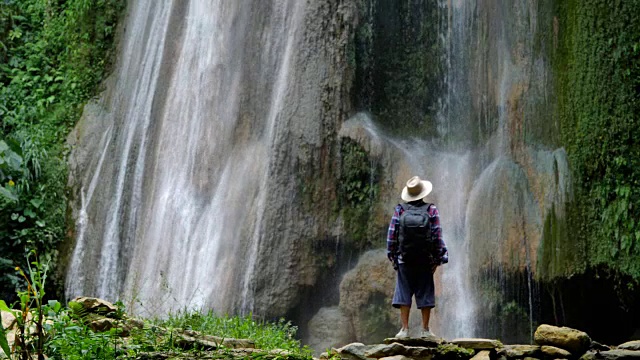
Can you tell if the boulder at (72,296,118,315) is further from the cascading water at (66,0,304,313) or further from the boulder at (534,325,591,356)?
the cascading water at (66,0,304,313)

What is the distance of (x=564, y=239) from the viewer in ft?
40.0

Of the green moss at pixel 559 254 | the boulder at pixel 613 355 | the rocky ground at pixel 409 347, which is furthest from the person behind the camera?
the green moss at pixel 559 254

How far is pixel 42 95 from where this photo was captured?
1822 cm

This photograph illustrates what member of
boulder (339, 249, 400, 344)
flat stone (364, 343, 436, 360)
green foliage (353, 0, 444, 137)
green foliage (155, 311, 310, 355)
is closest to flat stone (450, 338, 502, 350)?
flat stone (364, 343, 436, 360)

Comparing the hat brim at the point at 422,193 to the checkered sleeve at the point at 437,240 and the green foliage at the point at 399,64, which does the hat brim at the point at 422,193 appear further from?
the green foliage at the point at 399,64

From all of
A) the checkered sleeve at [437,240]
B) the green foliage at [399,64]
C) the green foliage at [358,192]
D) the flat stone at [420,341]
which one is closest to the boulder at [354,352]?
the flat stone at [420,341]

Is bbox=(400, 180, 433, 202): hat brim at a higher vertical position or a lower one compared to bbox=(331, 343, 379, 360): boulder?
higher

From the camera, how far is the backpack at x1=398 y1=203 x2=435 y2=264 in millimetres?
8695

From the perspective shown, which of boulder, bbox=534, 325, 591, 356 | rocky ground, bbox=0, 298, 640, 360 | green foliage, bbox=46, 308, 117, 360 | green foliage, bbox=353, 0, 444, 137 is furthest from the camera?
green foliage, bbox=353, 0, 444, 137

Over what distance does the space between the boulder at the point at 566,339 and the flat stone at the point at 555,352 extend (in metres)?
0.08

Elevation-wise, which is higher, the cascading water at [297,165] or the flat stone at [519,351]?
the cascading water at [297,165]

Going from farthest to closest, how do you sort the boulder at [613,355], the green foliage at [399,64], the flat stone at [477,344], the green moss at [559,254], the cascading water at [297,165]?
the green foliage at [399,64] → the cascading water at [297,165] → the green moss at [559,254] → the flat stone at [477,344] → the boulder at [613,355]

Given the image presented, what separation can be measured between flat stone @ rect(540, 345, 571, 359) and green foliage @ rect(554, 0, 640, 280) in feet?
13.6

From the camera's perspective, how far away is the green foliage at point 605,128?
468 inches
